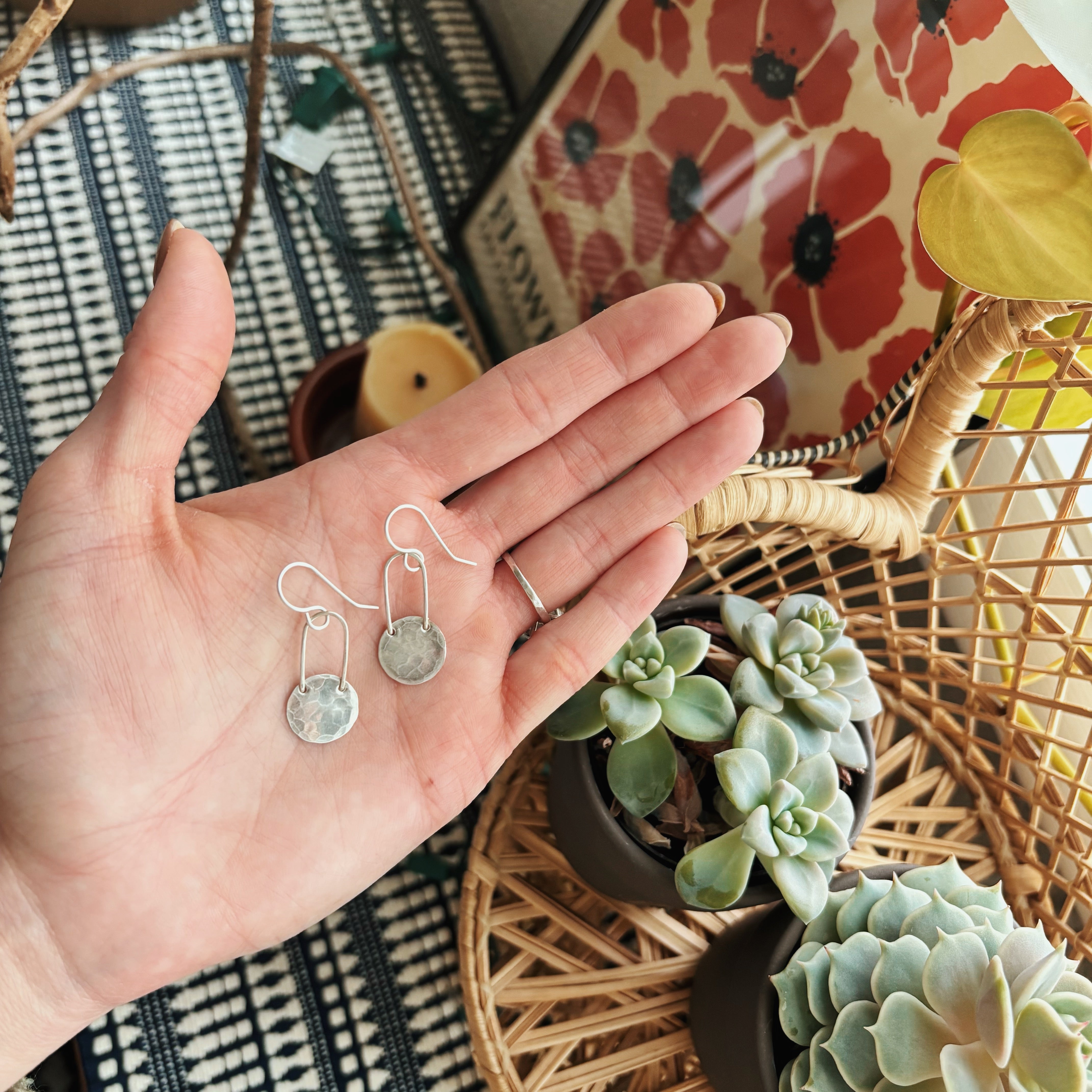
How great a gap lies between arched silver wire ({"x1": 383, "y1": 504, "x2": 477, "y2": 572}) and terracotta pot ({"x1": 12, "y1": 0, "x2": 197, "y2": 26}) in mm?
987

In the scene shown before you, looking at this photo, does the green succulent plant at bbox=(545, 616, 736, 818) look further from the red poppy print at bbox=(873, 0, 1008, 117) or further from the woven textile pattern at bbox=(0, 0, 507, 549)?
the woven textile pattern at bbox=(0, 0, 507, 549)

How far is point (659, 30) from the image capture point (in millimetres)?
1016

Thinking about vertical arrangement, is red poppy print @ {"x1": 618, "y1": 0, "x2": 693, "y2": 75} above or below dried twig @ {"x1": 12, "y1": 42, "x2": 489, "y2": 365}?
above

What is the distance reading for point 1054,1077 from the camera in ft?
1.76

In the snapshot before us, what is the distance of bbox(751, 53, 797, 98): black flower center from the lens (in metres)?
0.91

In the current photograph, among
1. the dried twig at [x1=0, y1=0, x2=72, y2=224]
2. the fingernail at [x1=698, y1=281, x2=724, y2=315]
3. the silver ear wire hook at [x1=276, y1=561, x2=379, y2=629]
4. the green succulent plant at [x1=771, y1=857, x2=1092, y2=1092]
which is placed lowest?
the green succulent plant at [x1=771, y1=857, x2=1092, y2=1092]

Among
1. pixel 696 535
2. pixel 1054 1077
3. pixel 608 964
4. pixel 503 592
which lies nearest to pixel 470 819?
pixel 608 964

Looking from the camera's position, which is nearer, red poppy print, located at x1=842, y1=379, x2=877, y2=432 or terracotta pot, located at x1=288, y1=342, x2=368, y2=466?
red poppy print, located at x1=842, y1=379, x2=877, y2=432

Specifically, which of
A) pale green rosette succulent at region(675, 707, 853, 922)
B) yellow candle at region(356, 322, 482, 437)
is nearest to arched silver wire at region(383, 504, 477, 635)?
pale green rosette succulent at region(675, 707, 853, 922)

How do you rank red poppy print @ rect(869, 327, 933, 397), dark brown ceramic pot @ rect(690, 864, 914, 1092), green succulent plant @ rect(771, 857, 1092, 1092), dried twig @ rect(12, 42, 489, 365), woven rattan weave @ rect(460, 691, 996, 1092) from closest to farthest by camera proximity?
green succulent plant @ rect(771, 857, 1092, 1092)
dark brown ceramic pot @ rect(690, 864, 914, 1092)
woven rattan weave @ rect(460, 691, 996, 1092)
red poppy print @ rect(869, 327, 933, 397)
dried twig @ rect(12, 42, 489, 365)

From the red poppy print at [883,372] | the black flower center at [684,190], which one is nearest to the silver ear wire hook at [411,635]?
the red poppy print at [883,372]

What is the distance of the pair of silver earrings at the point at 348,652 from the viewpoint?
0.68 m

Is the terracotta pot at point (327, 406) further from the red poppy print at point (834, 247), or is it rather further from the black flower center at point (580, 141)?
the red poppy print at point (834, 247)

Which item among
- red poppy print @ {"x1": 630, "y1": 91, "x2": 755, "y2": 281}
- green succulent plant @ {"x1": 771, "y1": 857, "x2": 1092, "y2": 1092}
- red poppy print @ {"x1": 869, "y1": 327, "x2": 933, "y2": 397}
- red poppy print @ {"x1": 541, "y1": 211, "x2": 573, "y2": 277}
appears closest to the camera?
green succulent plant @ {"x1": 771, "y1": 857, "x2": 1092, "y2": 1092}
